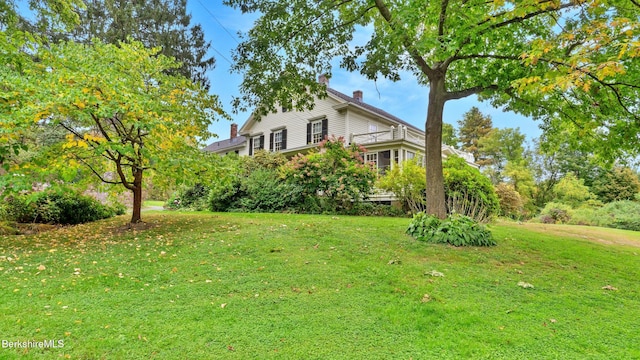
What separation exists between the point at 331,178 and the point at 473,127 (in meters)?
34.5

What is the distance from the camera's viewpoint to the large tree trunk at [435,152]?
742 centimetres

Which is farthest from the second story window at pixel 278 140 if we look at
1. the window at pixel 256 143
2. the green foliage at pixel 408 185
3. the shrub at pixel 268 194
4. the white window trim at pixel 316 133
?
the green foliage at pixel 408 185

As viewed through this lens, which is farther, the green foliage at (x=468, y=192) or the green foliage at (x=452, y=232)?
the green foliage at (x=468, y=192)

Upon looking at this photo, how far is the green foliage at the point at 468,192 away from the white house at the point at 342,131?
4446 mm

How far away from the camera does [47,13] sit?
8859mm

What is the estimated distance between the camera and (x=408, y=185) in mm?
12227

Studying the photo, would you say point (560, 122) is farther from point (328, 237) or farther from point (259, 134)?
point (259, 134)

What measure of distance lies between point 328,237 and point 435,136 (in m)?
3.43

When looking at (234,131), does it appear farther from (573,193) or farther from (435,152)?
(573,193)

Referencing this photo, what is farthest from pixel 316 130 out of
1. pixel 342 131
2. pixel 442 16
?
pixel 442 16

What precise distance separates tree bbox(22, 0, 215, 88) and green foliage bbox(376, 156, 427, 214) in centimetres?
1053

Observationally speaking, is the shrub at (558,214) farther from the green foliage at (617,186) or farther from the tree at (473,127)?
the tree at (473,127)

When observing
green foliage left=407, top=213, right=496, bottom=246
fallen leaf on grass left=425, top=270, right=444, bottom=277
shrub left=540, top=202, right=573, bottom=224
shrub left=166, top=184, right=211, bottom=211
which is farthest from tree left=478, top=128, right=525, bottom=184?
fallen leaf on grass left=425, top=270, right=444, bottom=277

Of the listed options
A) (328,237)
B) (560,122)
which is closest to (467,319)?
(328,237)
